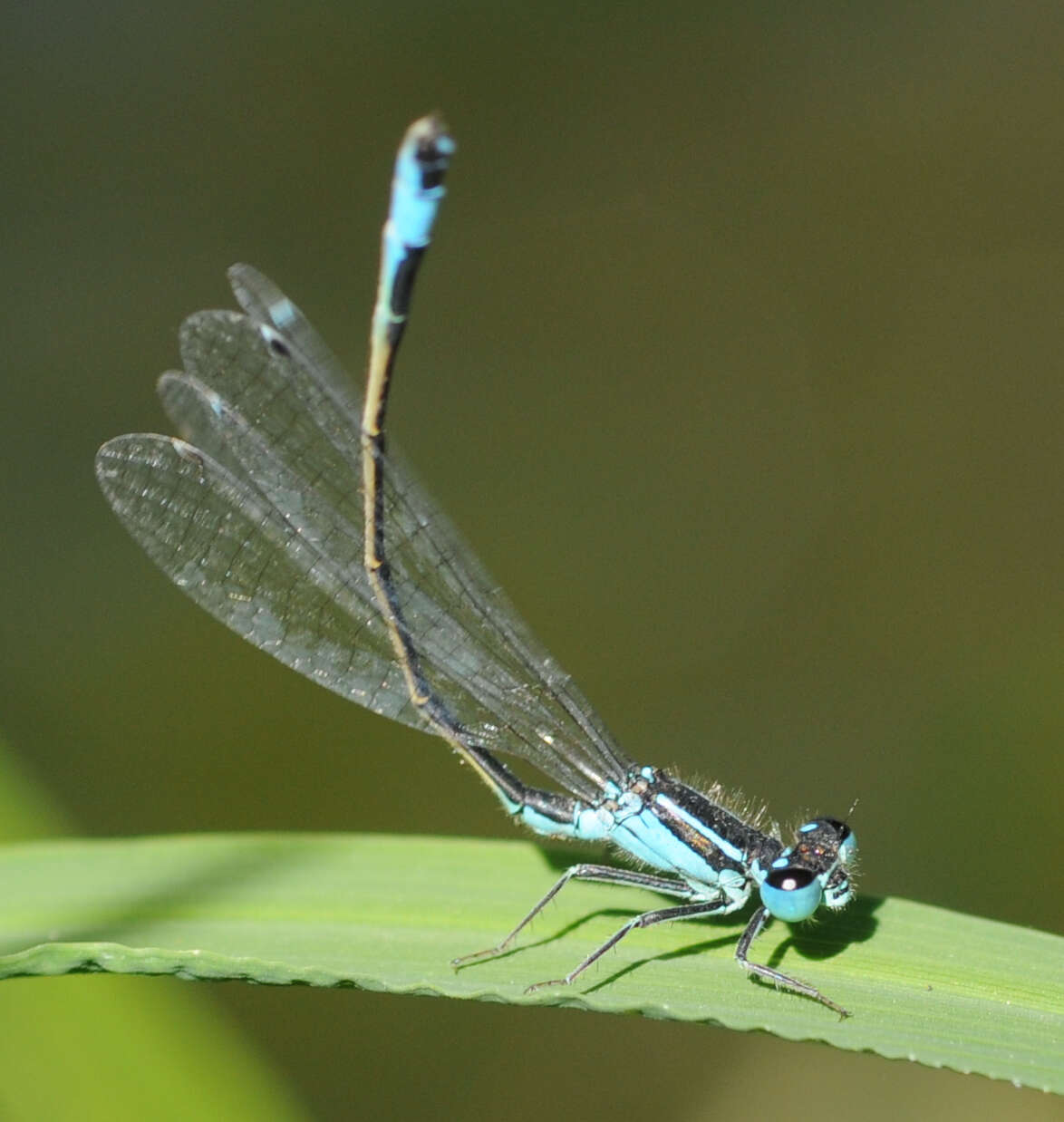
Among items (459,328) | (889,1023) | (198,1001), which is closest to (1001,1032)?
(889,1023)

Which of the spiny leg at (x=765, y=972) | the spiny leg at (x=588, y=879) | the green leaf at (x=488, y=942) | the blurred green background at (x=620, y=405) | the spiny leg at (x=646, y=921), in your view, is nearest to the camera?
the green leaf at (x=488, y=942)

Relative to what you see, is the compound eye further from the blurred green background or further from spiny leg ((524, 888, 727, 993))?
the blurred green background

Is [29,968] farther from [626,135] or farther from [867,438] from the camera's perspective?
[626,135]

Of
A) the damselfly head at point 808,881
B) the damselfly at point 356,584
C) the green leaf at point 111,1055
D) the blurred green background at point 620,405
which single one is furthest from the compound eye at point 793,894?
the blurred green background at point 620,405

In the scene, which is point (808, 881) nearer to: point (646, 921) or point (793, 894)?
point (793, 894)

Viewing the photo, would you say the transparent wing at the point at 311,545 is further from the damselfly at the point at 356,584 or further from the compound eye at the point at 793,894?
the compound eye at the point at 793,894

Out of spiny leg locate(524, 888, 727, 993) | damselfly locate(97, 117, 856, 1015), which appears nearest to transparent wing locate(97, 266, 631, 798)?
damselfly locate(97, 117, 856, 1015)
